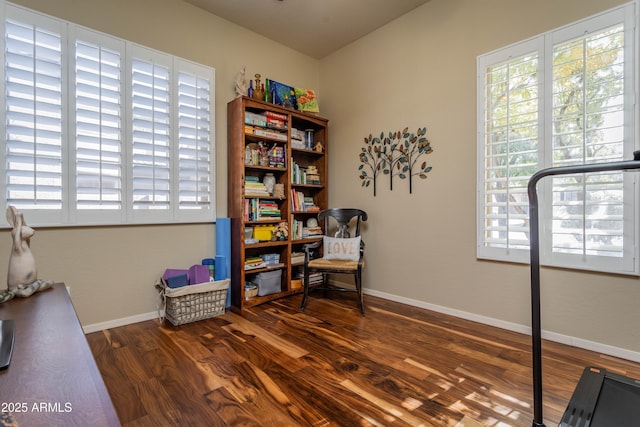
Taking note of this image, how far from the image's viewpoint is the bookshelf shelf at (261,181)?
2904mm

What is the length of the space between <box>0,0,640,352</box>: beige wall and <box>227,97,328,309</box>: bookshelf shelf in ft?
0.80

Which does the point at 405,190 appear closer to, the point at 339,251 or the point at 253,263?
the point at 339,251

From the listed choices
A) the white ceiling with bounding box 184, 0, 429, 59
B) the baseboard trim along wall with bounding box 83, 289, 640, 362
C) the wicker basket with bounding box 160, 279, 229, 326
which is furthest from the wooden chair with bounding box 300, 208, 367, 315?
the white ceiling with bounding box 184, 0, 429, 59

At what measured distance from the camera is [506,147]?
2342 millimetres

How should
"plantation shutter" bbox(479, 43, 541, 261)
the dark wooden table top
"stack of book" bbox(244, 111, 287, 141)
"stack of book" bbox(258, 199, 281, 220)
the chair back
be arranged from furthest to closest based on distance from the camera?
the chair back < "stack of book" bbox(258, 199, 281, 220) < "stack of book" bbox(244, 111, 287, 141) < "plantation shutter" bbox(479, 43, 541, 261) < the dark wooden table top

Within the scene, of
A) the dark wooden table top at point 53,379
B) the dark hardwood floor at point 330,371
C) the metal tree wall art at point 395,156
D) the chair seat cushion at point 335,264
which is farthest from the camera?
the metal tree wall art at point 395,156

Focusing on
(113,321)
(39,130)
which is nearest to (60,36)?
(39,130)

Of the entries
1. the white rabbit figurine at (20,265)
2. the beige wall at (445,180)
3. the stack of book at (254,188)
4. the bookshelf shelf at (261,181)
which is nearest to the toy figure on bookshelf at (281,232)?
the bookshelf shelf at (261,181)

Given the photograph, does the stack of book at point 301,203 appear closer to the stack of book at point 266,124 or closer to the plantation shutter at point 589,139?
Answer: the stack of book at point 266,124

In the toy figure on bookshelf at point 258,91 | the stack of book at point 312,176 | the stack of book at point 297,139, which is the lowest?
the stack of book at point 312,176

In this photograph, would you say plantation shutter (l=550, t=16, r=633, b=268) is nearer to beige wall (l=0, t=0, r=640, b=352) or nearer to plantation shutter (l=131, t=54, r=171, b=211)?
beige wall (l=0, t=0, r=640, b=352)

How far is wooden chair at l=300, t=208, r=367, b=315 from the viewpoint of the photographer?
2.74 meters

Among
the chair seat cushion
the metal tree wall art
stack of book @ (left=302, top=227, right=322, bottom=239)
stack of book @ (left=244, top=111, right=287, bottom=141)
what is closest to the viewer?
the chair seat cushion

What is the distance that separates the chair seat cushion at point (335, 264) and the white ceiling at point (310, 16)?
2485 millimetres
